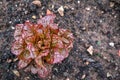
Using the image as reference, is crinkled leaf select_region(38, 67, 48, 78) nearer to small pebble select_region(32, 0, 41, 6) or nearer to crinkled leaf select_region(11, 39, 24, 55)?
crinkled leaf select_region(11, 39, 24, 55)

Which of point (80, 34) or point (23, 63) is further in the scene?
point (80, 34)

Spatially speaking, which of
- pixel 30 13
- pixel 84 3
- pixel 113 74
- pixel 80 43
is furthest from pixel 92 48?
pixel 30 13

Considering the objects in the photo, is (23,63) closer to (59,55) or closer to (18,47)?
(18,47)

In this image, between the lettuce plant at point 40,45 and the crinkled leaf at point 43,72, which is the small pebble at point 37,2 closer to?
the lettuce plant at point 40,45

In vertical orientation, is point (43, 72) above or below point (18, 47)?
below

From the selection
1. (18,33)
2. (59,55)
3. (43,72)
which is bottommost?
(43,72)

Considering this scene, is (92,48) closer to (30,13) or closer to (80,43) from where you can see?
(80,43)

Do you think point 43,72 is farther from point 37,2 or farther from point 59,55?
point 37,2

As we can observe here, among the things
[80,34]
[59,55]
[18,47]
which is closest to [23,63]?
[18,47]

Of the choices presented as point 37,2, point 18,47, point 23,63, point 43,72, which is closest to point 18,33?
point 18,47
